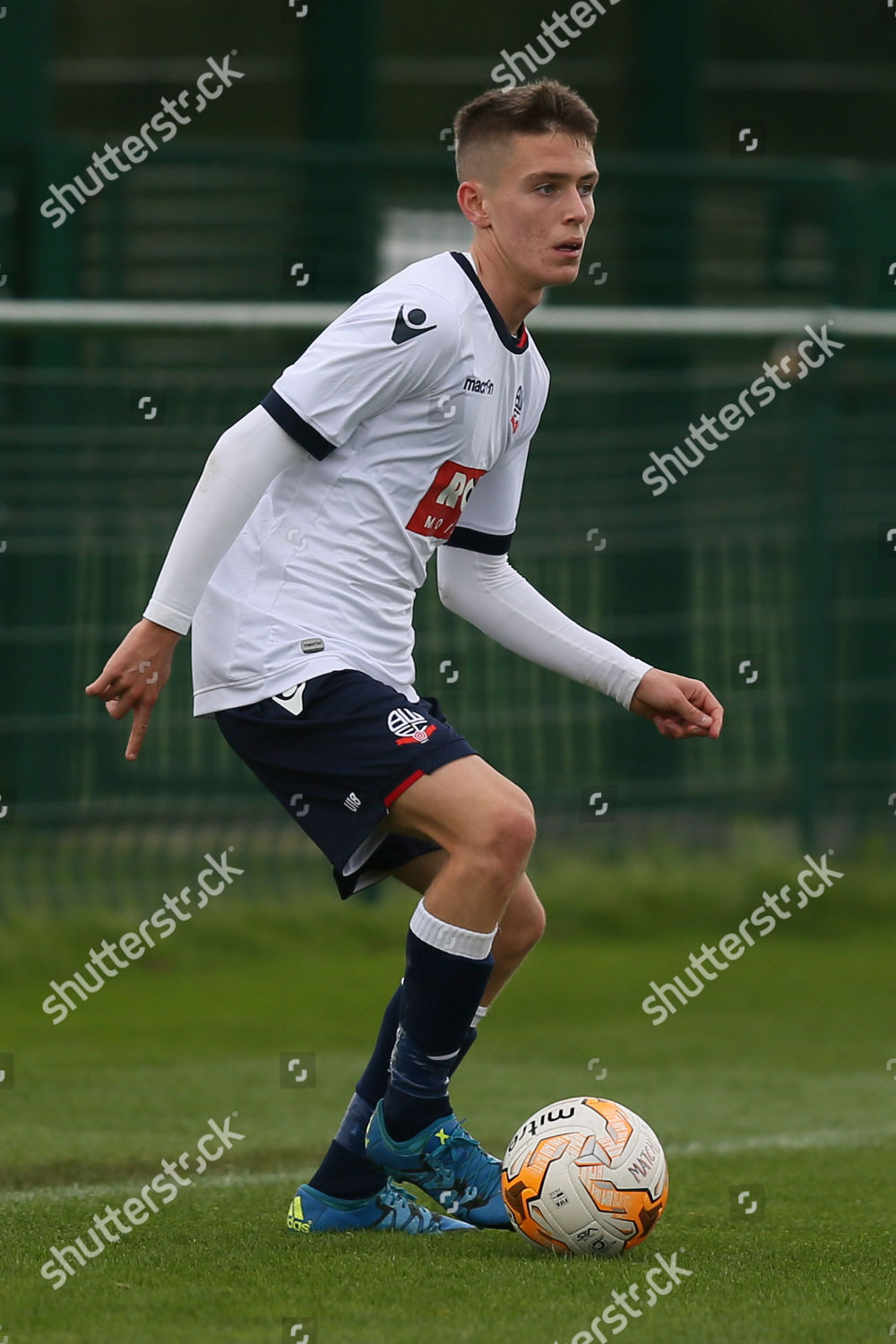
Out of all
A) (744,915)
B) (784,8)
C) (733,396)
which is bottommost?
(744,915)

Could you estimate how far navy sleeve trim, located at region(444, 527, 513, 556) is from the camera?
4.50m

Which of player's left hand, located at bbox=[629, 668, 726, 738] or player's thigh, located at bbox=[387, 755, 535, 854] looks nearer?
player's thigh, located at bbox=[387, 755, 535, 854]

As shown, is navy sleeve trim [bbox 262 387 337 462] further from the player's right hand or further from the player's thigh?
the player's thigh

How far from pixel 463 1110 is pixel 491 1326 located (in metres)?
2.50

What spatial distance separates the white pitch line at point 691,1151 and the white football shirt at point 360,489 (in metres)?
1.27

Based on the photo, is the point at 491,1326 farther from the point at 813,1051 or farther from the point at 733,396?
the point at 733,396

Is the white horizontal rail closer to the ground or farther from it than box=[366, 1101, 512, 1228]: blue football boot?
farther from it

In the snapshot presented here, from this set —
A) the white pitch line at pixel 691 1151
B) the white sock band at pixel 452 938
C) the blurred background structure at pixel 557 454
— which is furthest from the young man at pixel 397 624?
the blurred background structure at pixel 557 454

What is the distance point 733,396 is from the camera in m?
8.94

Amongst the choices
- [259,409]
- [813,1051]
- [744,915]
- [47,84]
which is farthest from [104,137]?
[259,409]

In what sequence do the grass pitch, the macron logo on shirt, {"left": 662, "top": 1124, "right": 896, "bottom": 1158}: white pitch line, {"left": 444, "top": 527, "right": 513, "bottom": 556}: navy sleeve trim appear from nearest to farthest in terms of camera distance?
1. the grass pitch
2. the macron logo on shirt
3. {"left": 444, "top": 527, "right": 513, "bottom": 556}: navy sleeve trim
4. {"left": 662, "top": 1124, "right": 896, "bottom": 1158}: white pitch line

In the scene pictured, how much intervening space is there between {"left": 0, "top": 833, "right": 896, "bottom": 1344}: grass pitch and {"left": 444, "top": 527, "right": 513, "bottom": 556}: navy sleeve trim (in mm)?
1465

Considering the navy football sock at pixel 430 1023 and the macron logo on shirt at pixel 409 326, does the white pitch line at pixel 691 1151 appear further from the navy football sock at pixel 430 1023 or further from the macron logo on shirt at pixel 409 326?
the macron logo on shirt at pixel 409 326

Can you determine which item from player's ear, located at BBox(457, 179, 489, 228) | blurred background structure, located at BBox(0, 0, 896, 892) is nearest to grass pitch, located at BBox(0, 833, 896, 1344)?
blurred background structure, located at BBox(0, 0, 896, 892)
